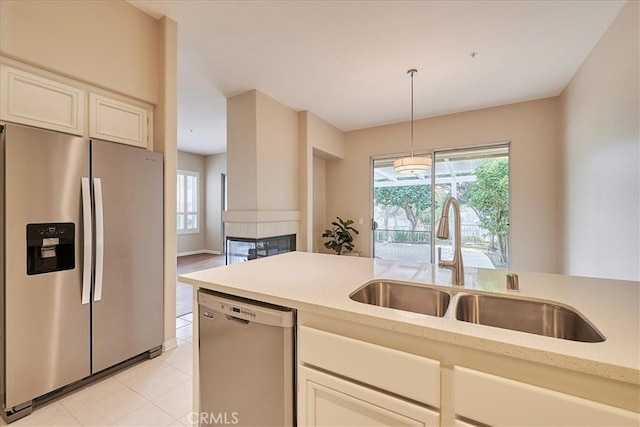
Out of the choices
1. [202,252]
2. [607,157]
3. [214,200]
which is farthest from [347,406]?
[202,252]

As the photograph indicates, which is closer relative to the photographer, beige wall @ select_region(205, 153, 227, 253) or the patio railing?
the patio railing

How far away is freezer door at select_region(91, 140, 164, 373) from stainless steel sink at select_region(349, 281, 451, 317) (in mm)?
Answer: 1838

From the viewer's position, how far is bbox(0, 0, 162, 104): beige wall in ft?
5.69

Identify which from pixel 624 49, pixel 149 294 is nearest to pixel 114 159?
pixel 149 294

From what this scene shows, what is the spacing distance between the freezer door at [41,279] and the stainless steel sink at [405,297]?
1.89 meters

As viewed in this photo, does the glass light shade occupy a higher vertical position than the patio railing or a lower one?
higher

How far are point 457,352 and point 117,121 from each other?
273 centimetres

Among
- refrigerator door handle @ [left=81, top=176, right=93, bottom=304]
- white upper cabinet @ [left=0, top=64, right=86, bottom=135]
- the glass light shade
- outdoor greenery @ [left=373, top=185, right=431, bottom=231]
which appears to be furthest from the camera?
outdoor greenery @ [left=373, top=185, right=431, bottom=231]

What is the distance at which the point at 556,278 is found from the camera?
140 cm

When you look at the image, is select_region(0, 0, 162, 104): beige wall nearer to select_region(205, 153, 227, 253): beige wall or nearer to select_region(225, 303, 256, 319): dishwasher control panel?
select_region(225, 303, 256, 319): dishwasher control panel

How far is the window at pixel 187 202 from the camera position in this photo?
725cm

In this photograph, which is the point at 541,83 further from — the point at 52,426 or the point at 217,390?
the point at 52,426

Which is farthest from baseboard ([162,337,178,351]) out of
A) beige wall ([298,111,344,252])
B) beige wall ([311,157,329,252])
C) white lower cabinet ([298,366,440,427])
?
beige wall ([311,157,329,252])

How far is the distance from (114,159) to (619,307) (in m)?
2.85
